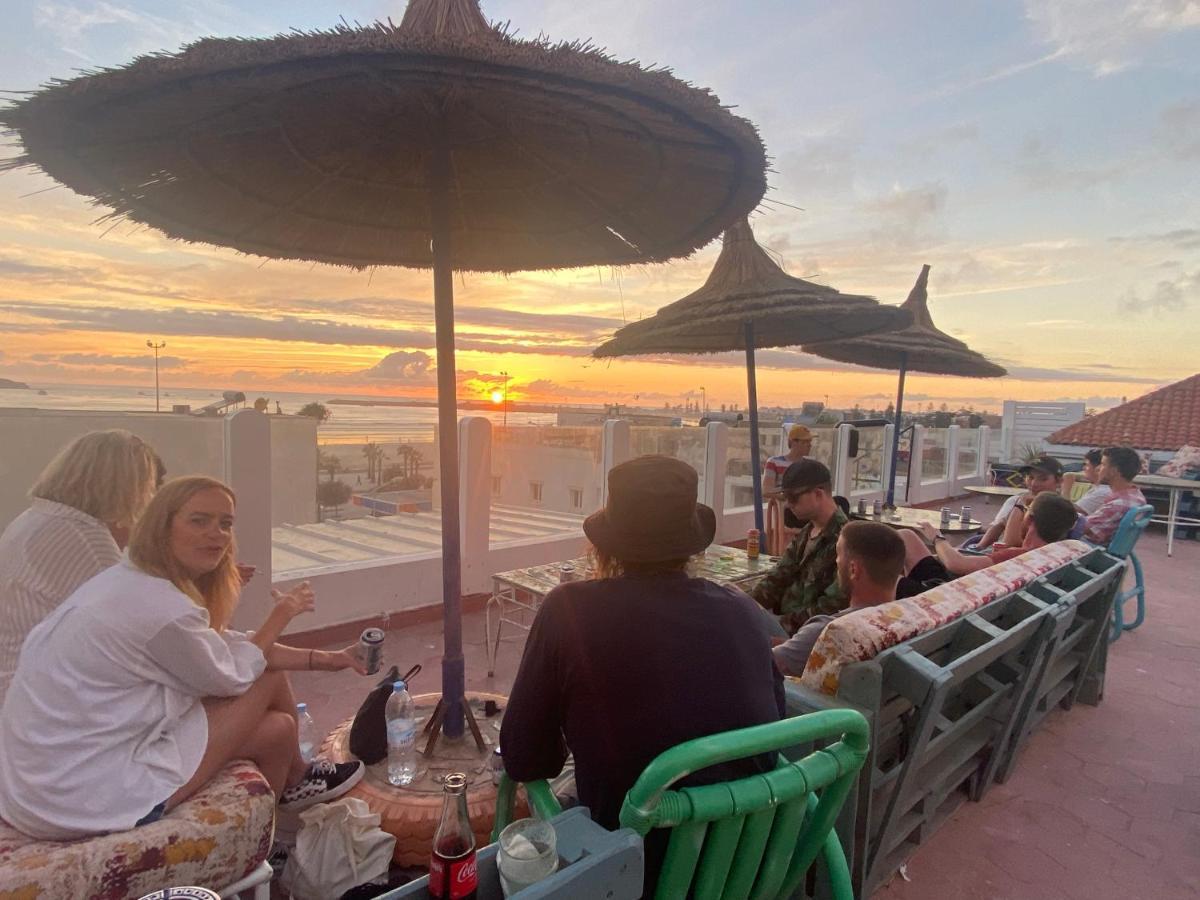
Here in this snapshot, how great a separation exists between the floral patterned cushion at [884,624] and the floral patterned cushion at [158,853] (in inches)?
64.3

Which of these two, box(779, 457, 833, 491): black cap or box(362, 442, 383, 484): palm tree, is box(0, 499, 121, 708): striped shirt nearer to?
box(779, 457, 833, 491): black cap

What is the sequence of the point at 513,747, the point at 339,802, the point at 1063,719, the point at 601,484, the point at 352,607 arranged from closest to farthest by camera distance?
the point at 513,747
the point at 339,802
the point at 1063,719
the point at 352,607
the point at 601,484

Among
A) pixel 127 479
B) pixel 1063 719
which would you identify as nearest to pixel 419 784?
pixel 127 479

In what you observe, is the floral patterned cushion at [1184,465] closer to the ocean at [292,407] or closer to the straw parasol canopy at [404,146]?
the ocean at [292,407]

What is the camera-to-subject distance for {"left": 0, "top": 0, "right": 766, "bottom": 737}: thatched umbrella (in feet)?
4.75

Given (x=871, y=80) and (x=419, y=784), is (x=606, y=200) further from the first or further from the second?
(x=871, y=80)

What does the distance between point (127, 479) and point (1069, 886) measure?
12.0 feet

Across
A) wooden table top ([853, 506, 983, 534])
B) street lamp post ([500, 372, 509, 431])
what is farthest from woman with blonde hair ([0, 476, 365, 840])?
wooden table top ([853, 506, 983, 534])

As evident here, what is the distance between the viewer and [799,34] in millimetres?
5523

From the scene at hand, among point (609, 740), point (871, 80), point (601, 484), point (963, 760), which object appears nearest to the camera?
point (609, 740)

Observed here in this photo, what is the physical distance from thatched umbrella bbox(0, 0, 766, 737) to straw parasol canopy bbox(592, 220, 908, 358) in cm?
180

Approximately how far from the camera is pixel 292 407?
4.75 meters

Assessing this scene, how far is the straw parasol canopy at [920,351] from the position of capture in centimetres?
718

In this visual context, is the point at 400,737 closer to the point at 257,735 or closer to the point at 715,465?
the point at 257,735
